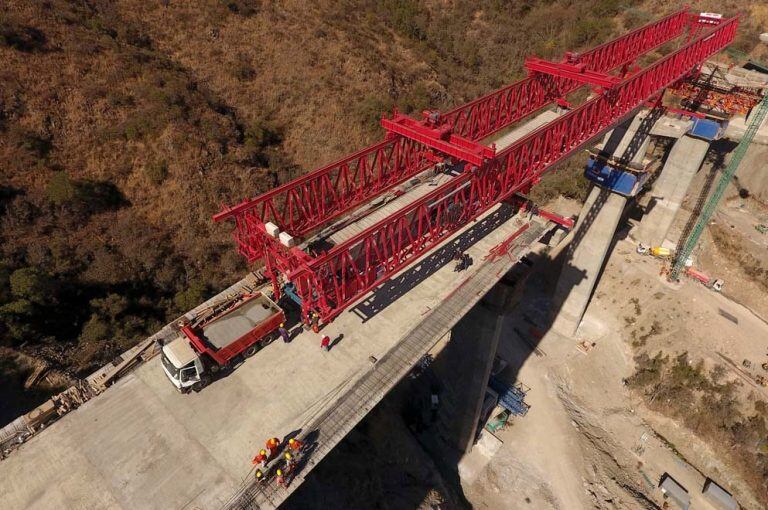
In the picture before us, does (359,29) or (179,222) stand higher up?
(359,29)

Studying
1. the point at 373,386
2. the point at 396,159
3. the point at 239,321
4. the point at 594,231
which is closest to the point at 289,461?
the point at 373,386

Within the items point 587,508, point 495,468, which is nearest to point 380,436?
point 495,468

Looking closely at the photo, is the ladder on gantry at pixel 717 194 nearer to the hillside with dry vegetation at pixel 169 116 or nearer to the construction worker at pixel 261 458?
the hillside with dry vegetation at pixel 169 116

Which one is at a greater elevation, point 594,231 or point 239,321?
point 239,321

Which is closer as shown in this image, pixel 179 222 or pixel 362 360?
pixel 362 360

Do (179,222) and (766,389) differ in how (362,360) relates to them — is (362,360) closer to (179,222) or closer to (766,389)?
(179,222)

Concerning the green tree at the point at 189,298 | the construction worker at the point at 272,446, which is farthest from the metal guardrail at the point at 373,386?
the green tree at the point at 189,298

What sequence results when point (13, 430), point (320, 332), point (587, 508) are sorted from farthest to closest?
point (587, 508) → point (320, 332) → point (13, 430)

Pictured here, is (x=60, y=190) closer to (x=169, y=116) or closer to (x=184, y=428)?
(x=169, y=116)
